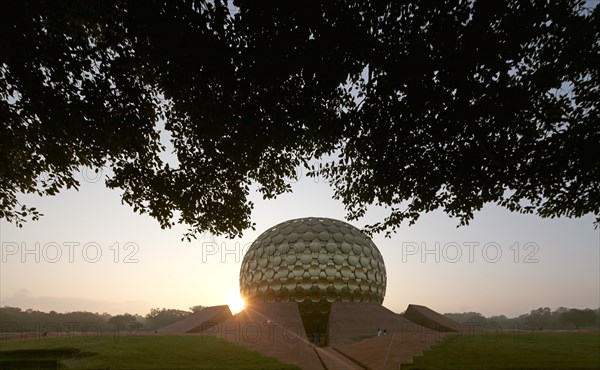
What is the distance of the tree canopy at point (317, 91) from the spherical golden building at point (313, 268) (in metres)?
18.3

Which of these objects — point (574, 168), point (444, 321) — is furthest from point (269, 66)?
point (444, 321)

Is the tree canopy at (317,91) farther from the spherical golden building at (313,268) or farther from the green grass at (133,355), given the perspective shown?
the spherical golden building at (313,268)

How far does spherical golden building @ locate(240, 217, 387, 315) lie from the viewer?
27.0m

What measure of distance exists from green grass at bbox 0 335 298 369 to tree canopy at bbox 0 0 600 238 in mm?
5045

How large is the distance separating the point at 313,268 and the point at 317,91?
1999 cm

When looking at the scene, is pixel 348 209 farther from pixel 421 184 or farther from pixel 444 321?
pixel 444 321

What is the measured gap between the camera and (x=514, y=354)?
12.7 m

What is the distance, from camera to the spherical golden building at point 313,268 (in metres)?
27.0

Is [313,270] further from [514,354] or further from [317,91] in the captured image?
[317,91]

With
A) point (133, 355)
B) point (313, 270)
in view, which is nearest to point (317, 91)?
point (133, 355)

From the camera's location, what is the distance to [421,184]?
9508mm

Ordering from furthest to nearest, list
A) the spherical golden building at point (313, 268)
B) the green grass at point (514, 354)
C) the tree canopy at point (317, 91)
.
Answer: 1. the spherical golden building at point (313, 268)
2. the green grass at point (514, 354)
3. the tree canopy at point (317, 91)

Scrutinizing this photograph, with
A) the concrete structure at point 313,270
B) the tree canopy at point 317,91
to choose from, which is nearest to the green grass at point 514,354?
the tree canopy at point 317,91

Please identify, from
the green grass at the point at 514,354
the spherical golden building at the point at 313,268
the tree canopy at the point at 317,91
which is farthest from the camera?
the spherical golden building at the point at 313,268
